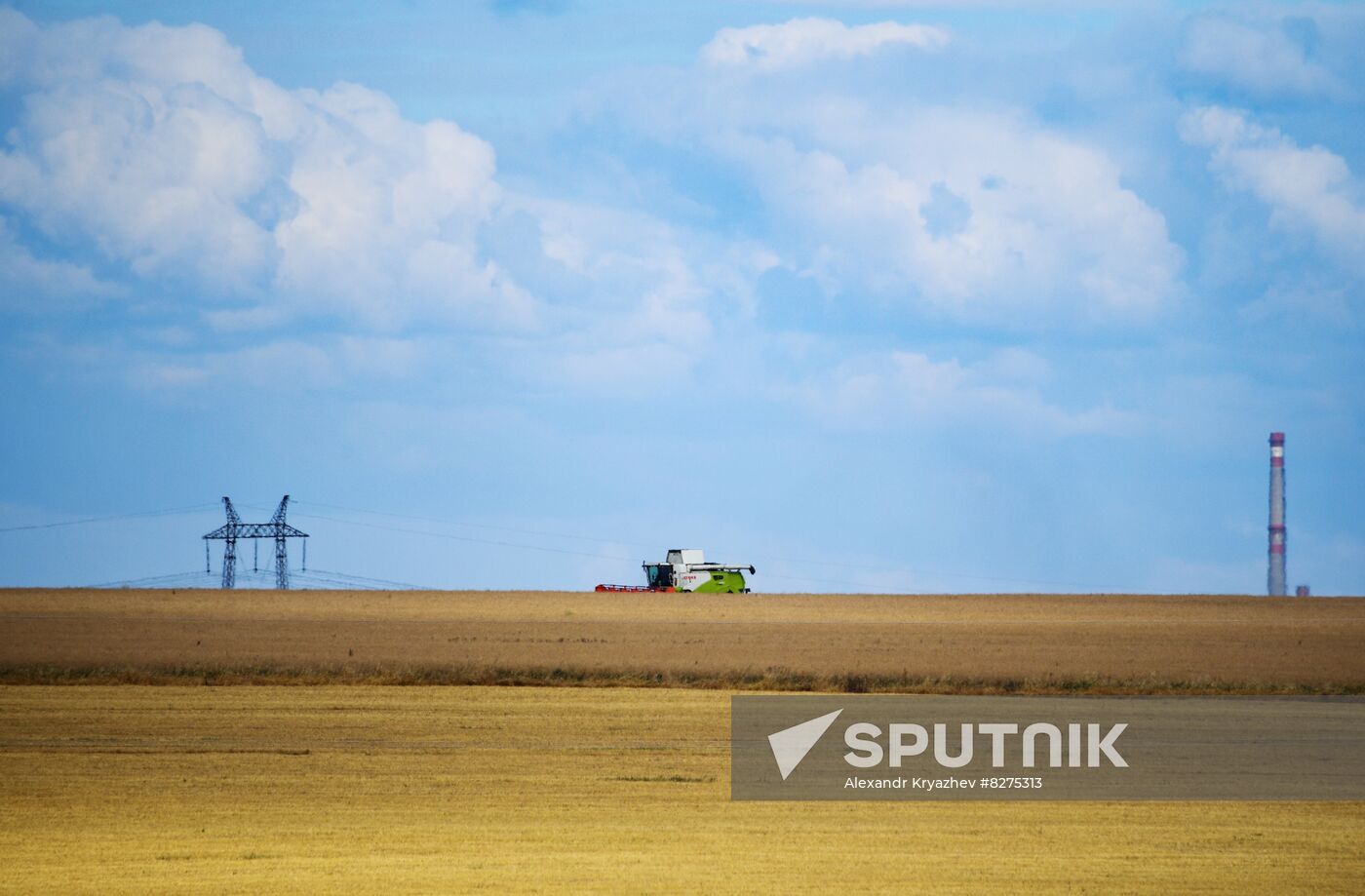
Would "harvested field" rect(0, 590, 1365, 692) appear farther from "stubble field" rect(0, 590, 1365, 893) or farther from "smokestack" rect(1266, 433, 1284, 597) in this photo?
"smokestack" rect(1266, 433, 1284, 597)

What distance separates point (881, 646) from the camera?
191 ft

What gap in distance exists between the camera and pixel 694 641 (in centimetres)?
5944

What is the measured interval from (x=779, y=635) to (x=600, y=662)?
57.0 feet

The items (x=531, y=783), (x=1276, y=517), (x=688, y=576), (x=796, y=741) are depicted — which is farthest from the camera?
(x=1276, y=517)

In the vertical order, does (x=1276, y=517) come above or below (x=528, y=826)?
above

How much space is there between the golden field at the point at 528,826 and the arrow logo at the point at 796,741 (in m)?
1.19

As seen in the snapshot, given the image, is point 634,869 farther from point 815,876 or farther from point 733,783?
point 733,783

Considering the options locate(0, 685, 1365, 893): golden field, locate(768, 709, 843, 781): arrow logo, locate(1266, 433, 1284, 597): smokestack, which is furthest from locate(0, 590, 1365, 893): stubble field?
locate(1266, 433, 1284, 597): smokestack

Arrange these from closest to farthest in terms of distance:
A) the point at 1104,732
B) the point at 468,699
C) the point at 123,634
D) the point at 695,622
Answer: the point at 1104,732, the point at 468,699, the point at 123,634, the point at 695,622

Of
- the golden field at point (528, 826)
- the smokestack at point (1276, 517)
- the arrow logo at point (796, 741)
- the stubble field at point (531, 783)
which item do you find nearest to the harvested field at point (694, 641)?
the stubble field at point (531, 783)

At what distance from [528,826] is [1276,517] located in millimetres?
146564

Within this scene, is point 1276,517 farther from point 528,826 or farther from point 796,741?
point 528,826

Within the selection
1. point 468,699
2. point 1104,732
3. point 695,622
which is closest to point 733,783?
point 1104,732

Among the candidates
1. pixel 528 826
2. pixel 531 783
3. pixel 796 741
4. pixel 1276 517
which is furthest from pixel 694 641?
pixel 1276 517
